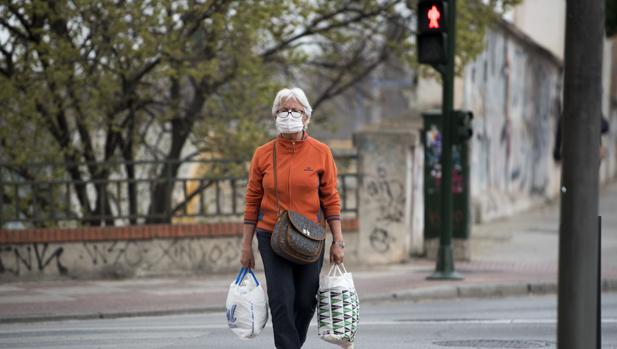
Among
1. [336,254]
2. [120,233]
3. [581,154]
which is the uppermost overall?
[581,154]

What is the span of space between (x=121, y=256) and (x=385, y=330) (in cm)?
609

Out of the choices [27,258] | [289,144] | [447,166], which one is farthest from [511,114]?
[289,144]

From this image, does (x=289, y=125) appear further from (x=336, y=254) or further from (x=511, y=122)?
(x=511, y=122)

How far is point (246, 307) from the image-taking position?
7770 millimetres

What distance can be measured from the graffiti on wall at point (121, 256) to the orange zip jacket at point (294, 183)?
8.45m

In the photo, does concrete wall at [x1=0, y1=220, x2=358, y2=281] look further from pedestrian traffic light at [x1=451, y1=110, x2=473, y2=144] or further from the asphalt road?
the asphalt road

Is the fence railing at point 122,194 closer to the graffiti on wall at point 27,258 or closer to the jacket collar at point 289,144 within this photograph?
the graffiti on wall at point 27,258

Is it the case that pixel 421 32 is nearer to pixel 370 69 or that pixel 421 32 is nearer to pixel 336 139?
pixel 370 69

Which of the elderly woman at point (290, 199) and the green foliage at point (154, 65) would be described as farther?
the green foliage at point (154, 65)

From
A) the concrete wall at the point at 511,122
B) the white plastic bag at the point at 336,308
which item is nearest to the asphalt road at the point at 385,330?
the white plastic bag at the point at 336,308

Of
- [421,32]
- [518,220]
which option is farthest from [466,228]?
[518,220]

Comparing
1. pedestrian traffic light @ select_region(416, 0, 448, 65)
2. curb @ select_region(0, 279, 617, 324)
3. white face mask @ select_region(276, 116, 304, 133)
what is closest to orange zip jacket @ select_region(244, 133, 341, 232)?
white face mask @ select_region(276, 116, 304, 133)

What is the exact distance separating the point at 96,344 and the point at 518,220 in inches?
699

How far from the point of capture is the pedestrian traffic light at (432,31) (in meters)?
14.4
